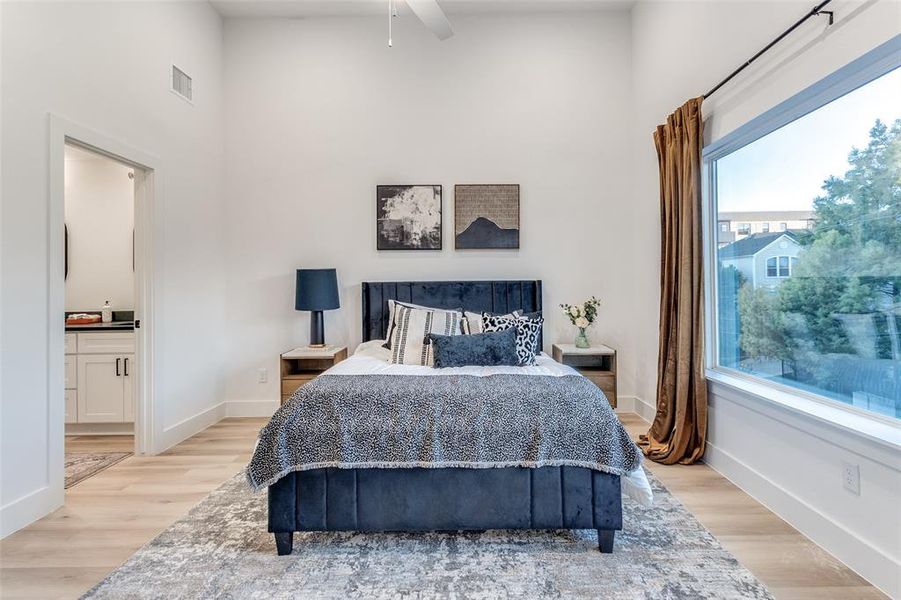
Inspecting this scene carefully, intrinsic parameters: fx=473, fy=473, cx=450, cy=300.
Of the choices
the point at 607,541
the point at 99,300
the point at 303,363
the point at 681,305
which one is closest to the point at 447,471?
the point at 607,541

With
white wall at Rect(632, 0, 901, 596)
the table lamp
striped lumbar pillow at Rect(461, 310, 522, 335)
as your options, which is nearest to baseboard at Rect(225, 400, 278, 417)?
the table lamp

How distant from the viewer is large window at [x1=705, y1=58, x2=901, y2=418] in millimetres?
1971

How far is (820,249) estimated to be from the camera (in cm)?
233

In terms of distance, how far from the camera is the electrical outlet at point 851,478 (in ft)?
6.44

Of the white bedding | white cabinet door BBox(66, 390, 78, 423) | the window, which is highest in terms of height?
the window

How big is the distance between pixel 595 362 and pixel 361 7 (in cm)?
382

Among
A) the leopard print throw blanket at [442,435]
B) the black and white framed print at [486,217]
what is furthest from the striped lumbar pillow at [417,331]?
the leopard print throw blanket at [442,435]

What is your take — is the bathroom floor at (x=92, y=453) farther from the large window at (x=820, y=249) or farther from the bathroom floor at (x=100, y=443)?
the large window at (x=820, y=249)

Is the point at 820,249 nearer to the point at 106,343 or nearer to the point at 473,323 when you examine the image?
the point at 473,323

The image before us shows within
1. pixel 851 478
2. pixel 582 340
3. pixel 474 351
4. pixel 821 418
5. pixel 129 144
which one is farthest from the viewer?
pixel 582 340

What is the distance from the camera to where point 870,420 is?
201cm

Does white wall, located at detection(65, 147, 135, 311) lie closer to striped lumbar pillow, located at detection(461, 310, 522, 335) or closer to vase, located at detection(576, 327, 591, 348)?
striped lumbar pillow, located at detection(461, 310, 522, 335)

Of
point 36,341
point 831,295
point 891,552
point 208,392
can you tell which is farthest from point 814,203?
point 208,392

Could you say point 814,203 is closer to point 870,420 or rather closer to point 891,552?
point 870,420
